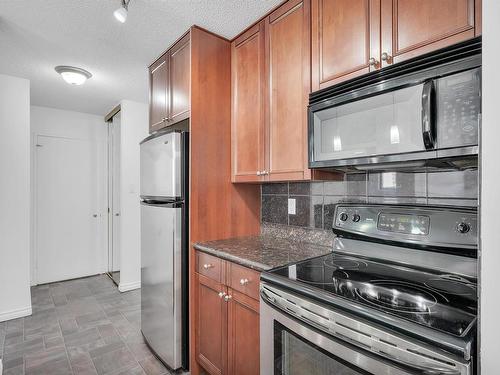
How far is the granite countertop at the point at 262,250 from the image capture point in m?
1.47

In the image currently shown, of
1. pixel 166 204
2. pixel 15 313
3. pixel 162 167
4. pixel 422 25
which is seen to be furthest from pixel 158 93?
pixel 15 313

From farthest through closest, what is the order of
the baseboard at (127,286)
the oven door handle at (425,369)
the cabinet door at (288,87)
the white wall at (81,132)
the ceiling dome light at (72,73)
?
the white wall at (81,132) < the baseboard at (127,286) < the ceiling dome light at (72,73) < the cabinet door at (288,87) < the oven door handle at (425,369)

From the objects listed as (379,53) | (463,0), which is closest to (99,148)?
(379,53)

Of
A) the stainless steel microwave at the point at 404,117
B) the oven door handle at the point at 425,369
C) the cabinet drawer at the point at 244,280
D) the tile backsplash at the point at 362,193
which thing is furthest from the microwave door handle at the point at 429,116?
the cabinet drawer at the point at 244,280

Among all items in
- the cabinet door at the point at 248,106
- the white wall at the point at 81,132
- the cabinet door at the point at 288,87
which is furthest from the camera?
the white wall at the point at 81,132

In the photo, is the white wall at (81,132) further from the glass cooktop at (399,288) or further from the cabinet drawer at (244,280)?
the glass cooktop at (399,288)

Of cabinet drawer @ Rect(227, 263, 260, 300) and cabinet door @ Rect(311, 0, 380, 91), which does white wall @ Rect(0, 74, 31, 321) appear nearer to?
cabinet drawer @ Rect(227, 263, 260, 300)

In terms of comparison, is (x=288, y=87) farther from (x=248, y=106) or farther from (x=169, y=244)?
(x=169, y=244)

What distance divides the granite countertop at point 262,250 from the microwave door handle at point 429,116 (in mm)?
829

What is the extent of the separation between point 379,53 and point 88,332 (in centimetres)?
307

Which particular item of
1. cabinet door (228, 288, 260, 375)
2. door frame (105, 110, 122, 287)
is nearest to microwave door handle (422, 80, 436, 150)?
cabinet door (228, 288, 260, 375)

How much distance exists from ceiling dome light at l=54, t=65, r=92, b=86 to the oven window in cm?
281
